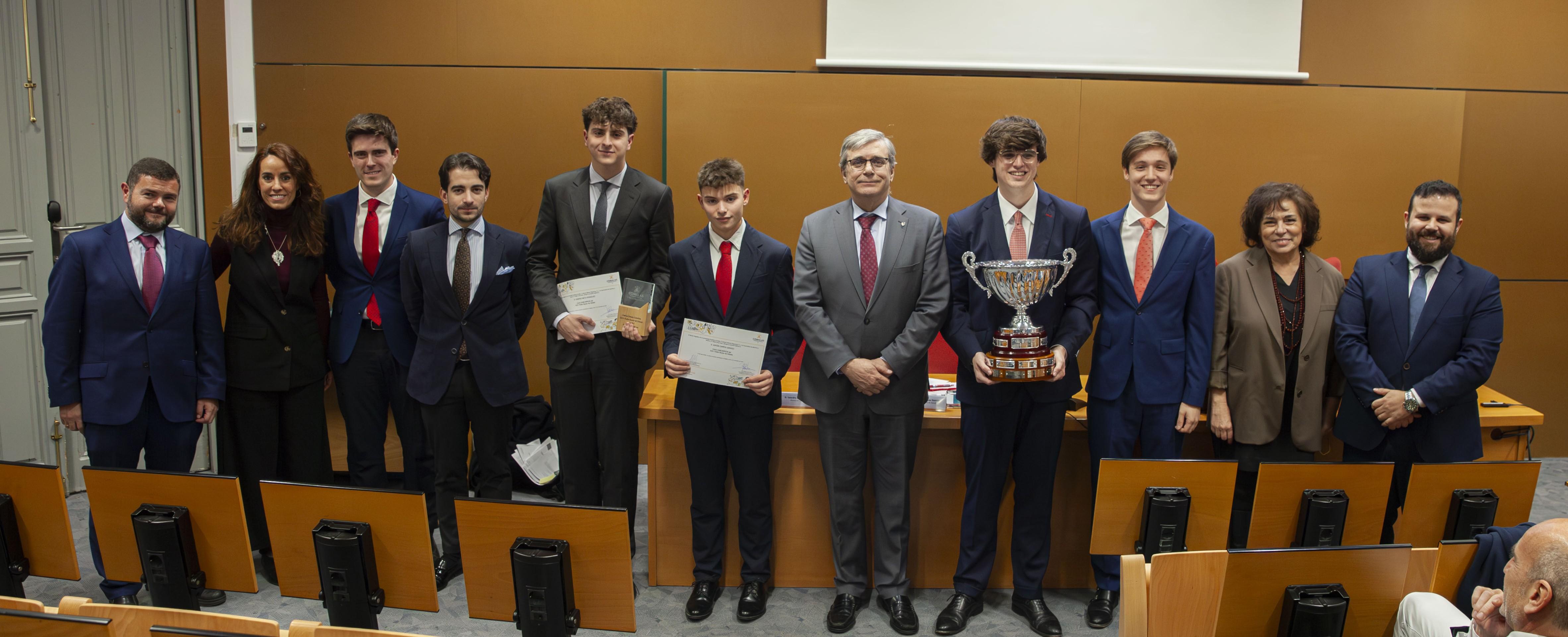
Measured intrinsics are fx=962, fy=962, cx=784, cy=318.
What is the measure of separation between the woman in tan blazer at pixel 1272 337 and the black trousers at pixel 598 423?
2059mm

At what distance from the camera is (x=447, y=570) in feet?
11.9

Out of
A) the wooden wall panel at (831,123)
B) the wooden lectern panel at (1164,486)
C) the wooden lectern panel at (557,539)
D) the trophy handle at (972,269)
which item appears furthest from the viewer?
the wooden wall panel at (831,123)

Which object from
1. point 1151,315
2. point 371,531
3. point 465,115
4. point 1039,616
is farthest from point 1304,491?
point 465,115

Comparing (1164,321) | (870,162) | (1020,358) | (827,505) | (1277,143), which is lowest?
(827,505)

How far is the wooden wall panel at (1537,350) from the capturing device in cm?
537

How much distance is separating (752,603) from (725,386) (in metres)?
0.78

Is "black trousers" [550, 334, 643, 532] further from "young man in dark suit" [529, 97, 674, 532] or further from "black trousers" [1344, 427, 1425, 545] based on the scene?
"black trousers" [1344, 427, 1425, 545]

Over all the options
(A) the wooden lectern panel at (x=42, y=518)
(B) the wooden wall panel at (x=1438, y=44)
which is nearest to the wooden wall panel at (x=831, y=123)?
(B) the wooden wall panel at (x=1438, y=44)

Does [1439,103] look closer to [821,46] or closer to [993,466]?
[821,46]

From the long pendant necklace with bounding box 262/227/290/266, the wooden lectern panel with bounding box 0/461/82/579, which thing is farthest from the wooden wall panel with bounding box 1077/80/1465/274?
the wooden lectern panel with bounding box 0/461/82/579

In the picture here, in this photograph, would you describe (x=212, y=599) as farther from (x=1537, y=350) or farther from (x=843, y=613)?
(x=1537, y=350)

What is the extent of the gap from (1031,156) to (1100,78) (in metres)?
2.07

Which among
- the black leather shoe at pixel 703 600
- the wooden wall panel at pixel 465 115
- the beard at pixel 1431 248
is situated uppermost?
the wooden wall panel at pixel 465 115

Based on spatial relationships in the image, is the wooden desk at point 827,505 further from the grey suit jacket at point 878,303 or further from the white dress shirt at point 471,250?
the white dress shirt at point 471,250
